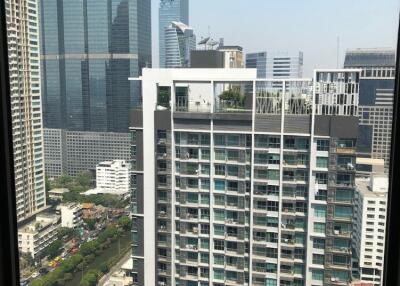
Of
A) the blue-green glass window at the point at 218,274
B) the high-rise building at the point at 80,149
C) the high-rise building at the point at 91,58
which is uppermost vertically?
the high-rise building at the point at 91,58

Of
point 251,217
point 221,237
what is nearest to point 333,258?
point 251,217

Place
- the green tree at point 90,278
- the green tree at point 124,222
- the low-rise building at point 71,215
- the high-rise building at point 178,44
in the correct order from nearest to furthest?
the low-rise building at point 71,215, the high-rise building at point 178,44, the green tree at point 90,278, the green tree at point 124,222

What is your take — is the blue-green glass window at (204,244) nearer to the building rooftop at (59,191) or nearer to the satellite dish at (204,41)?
the satellite dish at (204,41)

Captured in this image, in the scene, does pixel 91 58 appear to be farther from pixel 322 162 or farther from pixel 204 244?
pixel 204 244

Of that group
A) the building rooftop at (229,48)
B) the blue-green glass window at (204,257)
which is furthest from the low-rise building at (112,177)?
the blue-green glass window at (204,257)

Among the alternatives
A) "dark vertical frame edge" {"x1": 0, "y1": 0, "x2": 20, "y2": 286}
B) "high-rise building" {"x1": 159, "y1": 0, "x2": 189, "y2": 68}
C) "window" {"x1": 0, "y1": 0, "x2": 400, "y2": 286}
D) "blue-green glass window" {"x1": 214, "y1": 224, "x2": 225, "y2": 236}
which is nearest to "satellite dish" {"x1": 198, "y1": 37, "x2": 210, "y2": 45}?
"window" {"x1": 0, "y1": 0, "x2": 400, "y2": 286}

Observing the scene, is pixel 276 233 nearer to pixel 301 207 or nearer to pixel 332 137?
pixel 301 207
